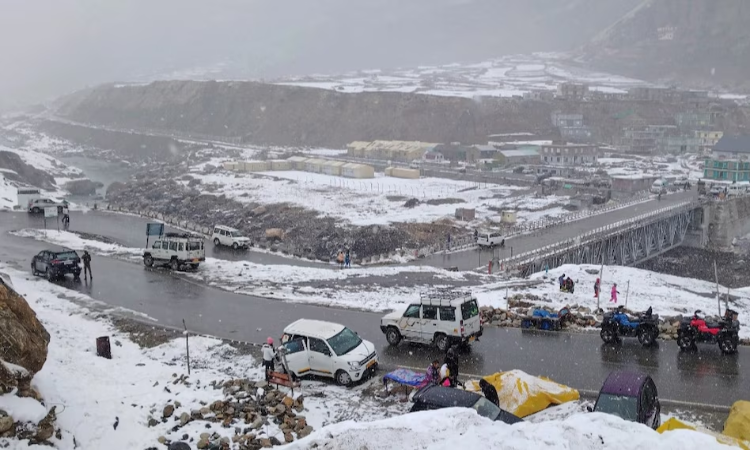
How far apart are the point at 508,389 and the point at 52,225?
40643mm

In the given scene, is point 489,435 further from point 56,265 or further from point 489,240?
point 489,240

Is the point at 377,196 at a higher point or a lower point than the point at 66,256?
lower

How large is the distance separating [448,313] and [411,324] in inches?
46.0

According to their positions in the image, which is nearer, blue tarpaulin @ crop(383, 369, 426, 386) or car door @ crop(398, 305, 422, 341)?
blue tarpaulin @ crop(383, 369, 426, 386)

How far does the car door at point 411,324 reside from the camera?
64.3 ft

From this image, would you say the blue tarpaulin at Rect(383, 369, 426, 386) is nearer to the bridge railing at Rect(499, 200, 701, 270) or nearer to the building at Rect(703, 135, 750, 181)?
the bridge railing at Rect(499, 200, 701, 270)

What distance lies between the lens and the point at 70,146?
14038 centimetres

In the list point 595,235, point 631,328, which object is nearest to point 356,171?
point 595,235

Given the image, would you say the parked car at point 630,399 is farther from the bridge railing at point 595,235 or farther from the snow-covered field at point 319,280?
the bridge railing at point 595,235

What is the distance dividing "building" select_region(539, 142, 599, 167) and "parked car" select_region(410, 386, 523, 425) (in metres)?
83.9

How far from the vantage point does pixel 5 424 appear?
12438 millimetres

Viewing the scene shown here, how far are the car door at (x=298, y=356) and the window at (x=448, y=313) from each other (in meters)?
4.34

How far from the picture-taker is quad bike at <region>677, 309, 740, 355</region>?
1855 centimetres

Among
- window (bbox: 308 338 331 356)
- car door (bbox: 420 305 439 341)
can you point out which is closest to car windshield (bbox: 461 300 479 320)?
car door (bbox: 420 305 439 341)
